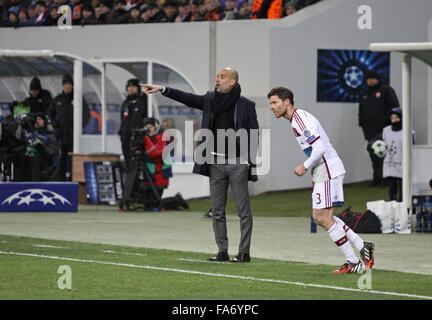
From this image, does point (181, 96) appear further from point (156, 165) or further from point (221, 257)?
point (156, 165)

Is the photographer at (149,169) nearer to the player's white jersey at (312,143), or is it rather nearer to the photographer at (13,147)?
the photographer at (13,147)

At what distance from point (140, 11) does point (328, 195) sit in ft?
60.3

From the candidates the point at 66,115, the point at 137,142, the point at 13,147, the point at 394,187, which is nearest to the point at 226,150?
the point at 394,187

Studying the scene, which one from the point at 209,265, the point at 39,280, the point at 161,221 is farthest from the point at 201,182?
the point at 39,280

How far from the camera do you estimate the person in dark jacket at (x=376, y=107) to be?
24562mm

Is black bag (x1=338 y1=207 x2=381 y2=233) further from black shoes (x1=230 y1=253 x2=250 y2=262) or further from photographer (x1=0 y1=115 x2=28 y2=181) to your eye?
photographer (x1=0 y1=115 x2=28 y2=181)

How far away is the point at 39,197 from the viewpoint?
66.8ft

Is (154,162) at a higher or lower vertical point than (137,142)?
lower

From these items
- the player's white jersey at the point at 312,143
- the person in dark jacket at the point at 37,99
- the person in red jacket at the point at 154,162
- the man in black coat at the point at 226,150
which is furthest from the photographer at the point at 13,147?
the player's white jersey at the point at 312,143

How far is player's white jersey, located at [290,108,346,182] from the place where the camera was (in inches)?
413

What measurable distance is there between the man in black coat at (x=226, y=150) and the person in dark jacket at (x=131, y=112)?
10.2 meters

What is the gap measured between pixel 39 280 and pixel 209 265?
222cm

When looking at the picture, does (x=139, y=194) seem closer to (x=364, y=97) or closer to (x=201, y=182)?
(x=201, y=182)

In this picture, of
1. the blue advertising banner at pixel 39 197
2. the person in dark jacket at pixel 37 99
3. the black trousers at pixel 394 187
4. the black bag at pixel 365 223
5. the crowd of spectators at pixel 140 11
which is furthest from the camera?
the crowd of spectators at pixel 140 11
